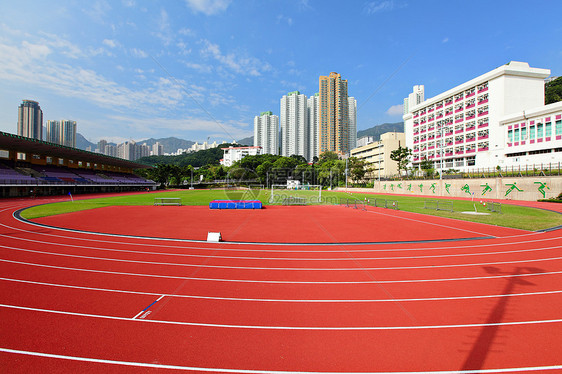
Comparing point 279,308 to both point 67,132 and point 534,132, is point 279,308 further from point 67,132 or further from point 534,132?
point 67,132

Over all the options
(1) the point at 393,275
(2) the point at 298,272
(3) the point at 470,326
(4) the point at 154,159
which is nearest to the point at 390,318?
(3) the point at 470,326

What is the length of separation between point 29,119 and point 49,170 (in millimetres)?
130796

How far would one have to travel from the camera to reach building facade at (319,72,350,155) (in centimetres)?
15238

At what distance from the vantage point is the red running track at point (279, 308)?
3898 mm

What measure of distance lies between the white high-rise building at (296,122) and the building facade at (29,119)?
476 ft

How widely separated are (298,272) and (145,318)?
432 centimetres

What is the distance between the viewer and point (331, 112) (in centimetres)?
15400

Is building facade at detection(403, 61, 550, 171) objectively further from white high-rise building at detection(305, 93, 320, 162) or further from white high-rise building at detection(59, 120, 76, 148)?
white high-rise building at detection(59, 120, 76, 148)

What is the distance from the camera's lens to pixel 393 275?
7539mm

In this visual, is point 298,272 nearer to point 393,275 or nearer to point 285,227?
point 393,275

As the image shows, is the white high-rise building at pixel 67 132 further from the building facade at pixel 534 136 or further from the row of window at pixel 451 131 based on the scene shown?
the building facade at pixel 534 136

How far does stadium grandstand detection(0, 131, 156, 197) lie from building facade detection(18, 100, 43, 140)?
114 meters

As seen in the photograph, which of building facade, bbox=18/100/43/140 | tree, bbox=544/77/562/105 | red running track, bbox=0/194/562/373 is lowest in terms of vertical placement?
red running track, bbox=0/194/562/373

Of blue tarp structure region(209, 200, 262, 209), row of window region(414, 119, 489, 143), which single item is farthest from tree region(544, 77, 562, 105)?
blue tarp structure region(209, 200, 262, 209)
